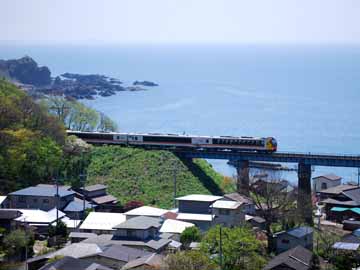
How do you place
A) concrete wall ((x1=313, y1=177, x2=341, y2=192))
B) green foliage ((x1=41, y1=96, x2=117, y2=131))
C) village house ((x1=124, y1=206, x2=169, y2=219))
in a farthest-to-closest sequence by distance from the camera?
green foliage ((x1=41, y1=96, x2=117, y2=131)), concrete wall ((x1=313, y1=177, x2=341, y2=192)), village house ((x1=124, y1=206, x2=169, y2=219))

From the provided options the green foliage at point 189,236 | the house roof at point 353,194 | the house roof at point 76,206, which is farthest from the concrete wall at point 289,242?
the house roof at point 353,194

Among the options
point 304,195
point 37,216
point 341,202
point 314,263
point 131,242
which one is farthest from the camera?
point 304,195

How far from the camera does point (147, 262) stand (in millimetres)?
15211

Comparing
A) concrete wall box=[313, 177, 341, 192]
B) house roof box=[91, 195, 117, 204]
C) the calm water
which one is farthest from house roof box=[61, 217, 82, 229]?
the calm water

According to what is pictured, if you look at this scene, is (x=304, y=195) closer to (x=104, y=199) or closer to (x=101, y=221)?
(x=104, y=199)

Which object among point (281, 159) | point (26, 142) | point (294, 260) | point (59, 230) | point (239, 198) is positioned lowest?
point (294, 260)

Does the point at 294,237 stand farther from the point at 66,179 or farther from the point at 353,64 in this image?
the point at 353,64

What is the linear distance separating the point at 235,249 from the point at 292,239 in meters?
2.41

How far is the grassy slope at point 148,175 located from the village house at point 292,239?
5564 mm

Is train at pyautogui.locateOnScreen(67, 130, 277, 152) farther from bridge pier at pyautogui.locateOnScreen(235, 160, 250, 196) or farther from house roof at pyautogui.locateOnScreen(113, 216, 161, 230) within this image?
house roof at pyautogui.locateOnScreen(113, 216, 161, 230)

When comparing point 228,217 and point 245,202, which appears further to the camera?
point 245,202

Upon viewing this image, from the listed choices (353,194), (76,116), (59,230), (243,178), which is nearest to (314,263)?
(59,230)

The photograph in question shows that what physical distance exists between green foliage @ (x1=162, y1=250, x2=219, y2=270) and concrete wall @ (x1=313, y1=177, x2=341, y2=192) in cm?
1360

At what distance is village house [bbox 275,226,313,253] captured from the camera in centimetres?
1798
